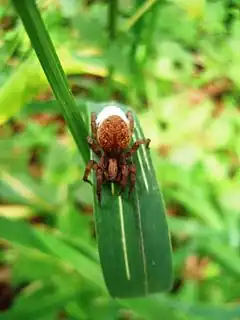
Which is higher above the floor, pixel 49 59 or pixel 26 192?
pixel 26 192

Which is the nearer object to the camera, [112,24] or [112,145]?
[112,145]

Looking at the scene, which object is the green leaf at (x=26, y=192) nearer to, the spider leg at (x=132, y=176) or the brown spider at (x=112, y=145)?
the brown spider at (x=112, y=145)

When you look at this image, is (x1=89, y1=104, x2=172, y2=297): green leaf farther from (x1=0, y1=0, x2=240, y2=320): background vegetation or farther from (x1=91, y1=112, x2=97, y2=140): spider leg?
(x1=0, y1=0, x2=240, y2=320): background vegetation

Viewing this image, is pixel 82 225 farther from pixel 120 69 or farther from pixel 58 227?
pixel 120 69

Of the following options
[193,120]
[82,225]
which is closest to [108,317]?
[82,225]

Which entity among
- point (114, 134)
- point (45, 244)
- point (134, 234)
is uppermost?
point (114, 134)

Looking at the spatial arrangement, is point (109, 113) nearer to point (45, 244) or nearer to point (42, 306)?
point (45, 244)

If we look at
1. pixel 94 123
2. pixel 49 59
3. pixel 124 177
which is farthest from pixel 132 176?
pixel 49 59
